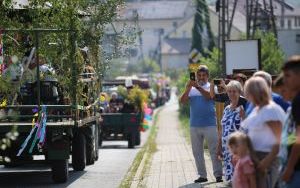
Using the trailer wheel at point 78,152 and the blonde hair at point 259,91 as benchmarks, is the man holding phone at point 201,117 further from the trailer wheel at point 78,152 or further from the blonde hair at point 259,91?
the blonde hair at point 259,91

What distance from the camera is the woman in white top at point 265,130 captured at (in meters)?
8.02

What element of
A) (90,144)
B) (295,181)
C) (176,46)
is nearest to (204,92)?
(90,144)

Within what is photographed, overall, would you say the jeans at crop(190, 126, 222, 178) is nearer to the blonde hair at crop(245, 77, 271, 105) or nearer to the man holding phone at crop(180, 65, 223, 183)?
the man holding phone at crop(180, 65, 223, 183)

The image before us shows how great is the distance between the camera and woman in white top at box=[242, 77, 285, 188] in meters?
8.02

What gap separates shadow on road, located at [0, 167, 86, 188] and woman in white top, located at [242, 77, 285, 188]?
27.7 ft

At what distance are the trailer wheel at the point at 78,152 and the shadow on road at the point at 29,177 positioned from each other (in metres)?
0.15

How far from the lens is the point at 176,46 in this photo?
6029 inches

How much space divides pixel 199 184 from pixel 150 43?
15785cm

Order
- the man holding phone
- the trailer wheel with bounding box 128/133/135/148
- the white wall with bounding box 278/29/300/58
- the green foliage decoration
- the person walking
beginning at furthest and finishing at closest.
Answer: the white wall with bounding box 278/29/300/58 → the green foliage decoration → the trailer wheel with bounding box 128/133/135/148 → the man holding phone → the person walking

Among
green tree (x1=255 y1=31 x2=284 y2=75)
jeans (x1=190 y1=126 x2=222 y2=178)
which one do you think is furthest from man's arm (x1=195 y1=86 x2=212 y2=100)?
green tree (x1=255 y1=31 x2=284 y2=75)

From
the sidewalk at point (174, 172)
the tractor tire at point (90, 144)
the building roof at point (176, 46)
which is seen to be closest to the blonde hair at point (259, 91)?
the sidewalk at point (174, 172)

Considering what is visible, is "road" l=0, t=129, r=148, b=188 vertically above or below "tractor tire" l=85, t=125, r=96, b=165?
below

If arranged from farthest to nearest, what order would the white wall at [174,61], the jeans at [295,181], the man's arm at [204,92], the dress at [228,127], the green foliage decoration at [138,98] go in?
the white wall at [174,61] → the green foliage decoration at [138,98] → the man's arm at [204,92] → the dress at [228,127] → the jeans at [295,181]

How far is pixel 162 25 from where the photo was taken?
571ft
